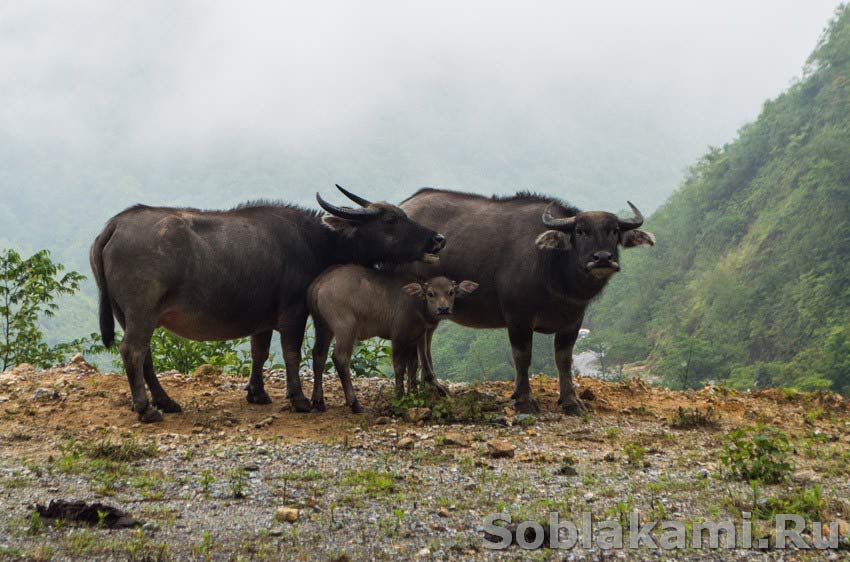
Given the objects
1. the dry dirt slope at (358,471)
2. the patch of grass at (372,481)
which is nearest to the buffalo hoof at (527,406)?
the dry dirt slope at (358,471)

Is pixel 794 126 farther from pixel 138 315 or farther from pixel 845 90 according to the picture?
pixel 138 315

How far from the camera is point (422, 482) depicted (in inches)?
235

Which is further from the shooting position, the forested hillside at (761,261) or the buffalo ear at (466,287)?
the forested hillside at (761,261)

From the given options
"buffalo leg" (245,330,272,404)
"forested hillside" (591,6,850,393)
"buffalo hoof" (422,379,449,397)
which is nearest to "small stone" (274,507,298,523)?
"buffalo hoof" (422,379,449,397)

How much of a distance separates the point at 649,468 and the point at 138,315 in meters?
5.18

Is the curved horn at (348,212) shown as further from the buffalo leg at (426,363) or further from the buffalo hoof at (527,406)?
the buffalo hoof at (527,406)

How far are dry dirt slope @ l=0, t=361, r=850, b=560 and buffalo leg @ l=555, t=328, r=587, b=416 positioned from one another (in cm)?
22

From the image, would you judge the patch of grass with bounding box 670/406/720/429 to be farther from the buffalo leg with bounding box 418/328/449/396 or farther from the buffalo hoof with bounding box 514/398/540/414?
the buffalo leg with bounding box 418/328/449/396

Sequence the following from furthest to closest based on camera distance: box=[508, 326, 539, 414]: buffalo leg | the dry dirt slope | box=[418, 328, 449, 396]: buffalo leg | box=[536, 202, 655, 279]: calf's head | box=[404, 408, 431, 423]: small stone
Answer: box=[418, 328, 449, 396]: buffalo leg
box=[508, 326, 539, 414]: buffalo leg
box=[536, 202, 655, 279]: calf's head
box=[404, 408, 431, 423]: small stone
the dry dirt slope

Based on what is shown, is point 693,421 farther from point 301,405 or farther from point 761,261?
point 761,261

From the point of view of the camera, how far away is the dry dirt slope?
15.5ft

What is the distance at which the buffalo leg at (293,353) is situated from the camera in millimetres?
8742

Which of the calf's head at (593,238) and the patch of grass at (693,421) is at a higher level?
the calf's head at (593,238)

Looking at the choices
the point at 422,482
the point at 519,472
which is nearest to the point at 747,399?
the point at 519,472
